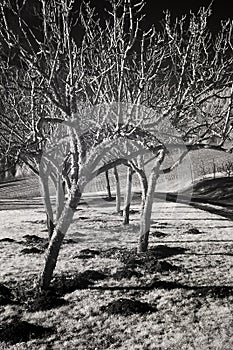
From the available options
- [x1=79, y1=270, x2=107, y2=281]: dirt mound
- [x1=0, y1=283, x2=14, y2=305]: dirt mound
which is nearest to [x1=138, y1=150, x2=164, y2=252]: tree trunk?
[x1=79, y1=270, x2=107, y2=281]: dirt mound

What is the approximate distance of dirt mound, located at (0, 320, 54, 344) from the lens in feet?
25.5

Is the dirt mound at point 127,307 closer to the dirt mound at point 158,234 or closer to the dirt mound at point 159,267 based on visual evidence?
the dirt mound at point 159,267

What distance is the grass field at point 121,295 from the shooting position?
7.86 metres

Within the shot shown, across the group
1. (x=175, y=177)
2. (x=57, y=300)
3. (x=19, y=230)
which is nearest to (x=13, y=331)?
(x=57, y=300)

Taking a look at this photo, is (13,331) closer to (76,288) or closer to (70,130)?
(76,288)

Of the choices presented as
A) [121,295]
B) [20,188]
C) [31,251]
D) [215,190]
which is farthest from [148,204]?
[20,188]

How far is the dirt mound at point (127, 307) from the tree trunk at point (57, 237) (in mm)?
2120

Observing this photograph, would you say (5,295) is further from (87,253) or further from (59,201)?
(59,201)

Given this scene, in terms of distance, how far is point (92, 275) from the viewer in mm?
12336

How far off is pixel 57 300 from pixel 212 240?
10.6 meters

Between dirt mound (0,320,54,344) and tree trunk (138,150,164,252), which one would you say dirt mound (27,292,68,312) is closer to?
dirt mound (0,320,54,344)

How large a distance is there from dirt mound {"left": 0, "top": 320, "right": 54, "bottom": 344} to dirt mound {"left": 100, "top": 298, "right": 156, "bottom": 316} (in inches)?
68.2

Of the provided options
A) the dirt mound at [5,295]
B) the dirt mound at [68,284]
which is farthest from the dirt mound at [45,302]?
the dirt mound at [5,295]

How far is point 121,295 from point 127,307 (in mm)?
1286
